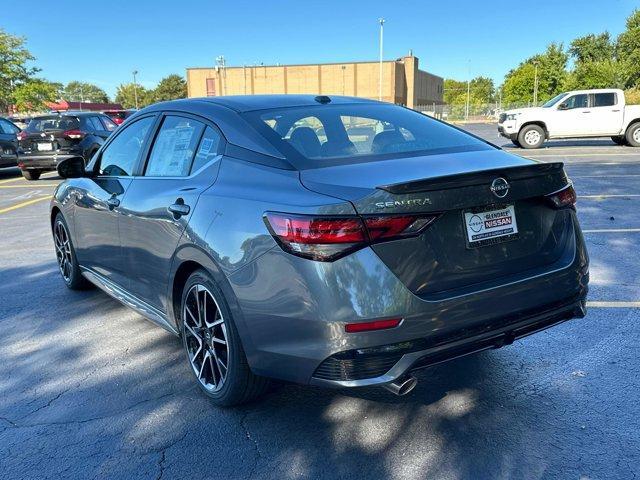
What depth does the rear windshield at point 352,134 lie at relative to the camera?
3070 millimetres

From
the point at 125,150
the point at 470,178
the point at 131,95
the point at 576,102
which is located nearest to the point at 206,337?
the point at 470,178

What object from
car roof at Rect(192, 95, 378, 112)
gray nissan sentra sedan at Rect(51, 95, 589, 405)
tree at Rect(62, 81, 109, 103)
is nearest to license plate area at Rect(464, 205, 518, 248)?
gray nissan sentra sedan at Rect(51, 95, 589, 405)

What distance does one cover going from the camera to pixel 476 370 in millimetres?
3562

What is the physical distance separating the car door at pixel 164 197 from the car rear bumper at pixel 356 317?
72cm

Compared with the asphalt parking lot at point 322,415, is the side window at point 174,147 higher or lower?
higher

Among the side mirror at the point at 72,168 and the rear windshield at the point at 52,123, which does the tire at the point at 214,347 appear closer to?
the side mirror at the point at 72,168

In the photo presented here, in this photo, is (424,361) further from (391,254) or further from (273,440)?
(273,440)

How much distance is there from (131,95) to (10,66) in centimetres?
8137

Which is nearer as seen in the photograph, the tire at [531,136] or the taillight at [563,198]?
the taillight at [563,198]

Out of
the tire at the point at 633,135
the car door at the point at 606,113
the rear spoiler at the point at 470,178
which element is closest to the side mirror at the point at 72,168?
the rear spoiler at the point at 470,178

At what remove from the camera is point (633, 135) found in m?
19.7

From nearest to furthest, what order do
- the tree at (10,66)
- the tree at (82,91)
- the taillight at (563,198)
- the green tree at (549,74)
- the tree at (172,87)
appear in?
the taillight at (563,198)
the tree at (10,66)
the green tree at (549,74)
the tree at (172,87)
the tree at (82,91)

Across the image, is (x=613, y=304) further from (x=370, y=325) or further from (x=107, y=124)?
(x=107, y=124)

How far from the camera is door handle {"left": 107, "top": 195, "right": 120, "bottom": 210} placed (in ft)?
13.5
